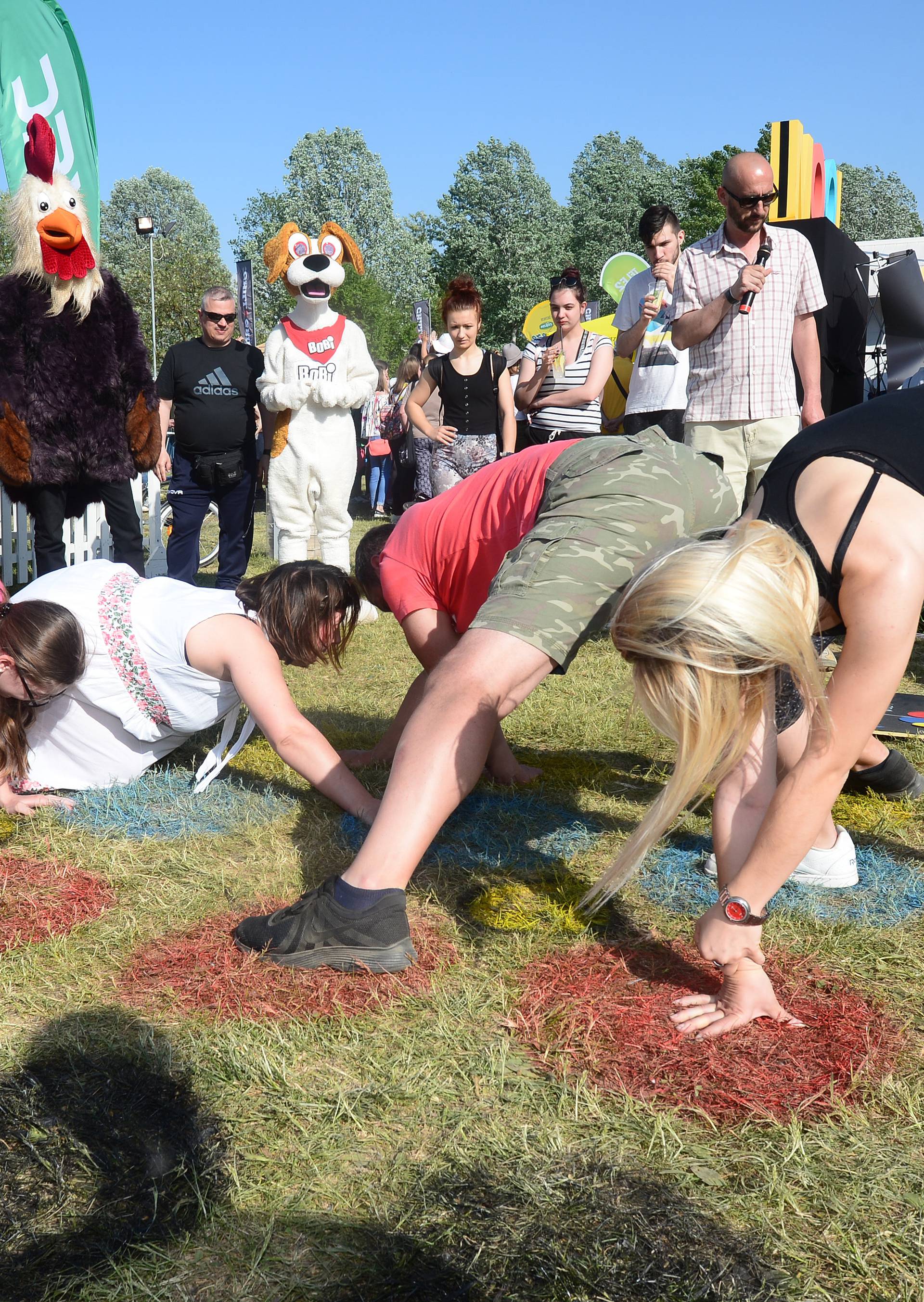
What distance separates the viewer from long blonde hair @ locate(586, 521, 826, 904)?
1754mm

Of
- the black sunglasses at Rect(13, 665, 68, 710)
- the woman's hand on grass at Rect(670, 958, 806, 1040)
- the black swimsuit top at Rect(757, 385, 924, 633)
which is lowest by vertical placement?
the woman's hand on grass at Rect(670, 958, 806, 1040)

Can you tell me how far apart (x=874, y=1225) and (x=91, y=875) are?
2181mm

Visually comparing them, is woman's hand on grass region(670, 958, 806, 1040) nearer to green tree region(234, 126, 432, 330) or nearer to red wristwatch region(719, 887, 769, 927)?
red wristwatch region(719, 887, 769, 927)

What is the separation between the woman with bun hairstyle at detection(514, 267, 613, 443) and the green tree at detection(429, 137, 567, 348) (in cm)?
3773

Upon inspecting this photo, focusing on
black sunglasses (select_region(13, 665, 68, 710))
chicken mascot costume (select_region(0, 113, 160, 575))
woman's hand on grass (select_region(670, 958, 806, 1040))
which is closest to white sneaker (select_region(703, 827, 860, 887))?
woman's hand on grass (select_region(670, 958, 806, 1040))

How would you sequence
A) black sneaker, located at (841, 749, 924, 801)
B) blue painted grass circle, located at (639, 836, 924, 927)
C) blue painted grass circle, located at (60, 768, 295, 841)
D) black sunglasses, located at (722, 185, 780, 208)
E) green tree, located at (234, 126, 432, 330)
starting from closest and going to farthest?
blue painted grass circle, located at (639, 836, 924, 927)
blue painted grass circle, located at (60, 768, 295, 841)
black sneaker, located at (841, 749, 924, 801)
black sunglasses, located at (722, 185, 780, 208)
green tree, located at (234, 126, 432, 330)

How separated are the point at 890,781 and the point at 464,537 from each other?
178 cm

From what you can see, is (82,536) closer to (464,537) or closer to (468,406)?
(468,406)

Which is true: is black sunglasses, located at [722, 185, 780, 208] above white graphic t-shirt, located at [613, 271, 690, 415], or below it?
above

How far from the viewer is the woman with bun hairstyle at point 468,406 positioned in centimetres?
684

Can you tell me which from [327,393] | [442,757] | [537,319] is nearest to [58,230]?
[327,393]

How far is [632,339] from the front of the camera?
6.24 meters

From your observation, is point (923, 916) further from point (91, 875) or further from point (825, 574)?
point (91, 875)

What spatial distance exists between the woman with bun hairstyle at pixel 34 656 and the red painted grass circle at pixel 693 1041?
170cm
